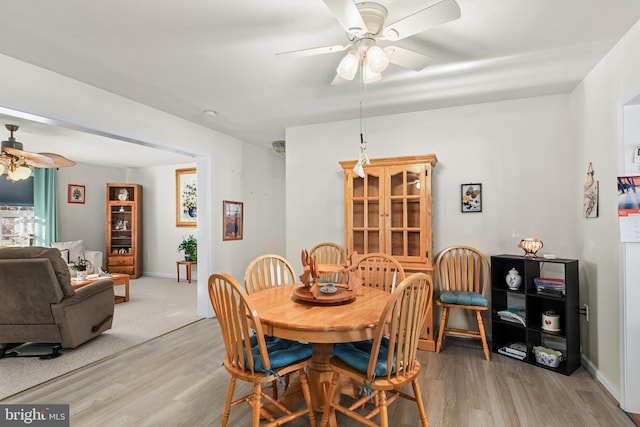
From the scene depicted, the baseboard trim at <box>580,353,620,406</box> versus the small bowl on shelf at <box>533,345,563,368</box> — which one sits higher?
the small bowl on shelf at <box>533,345,563,368</box>

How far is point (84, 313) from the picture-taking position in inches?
136

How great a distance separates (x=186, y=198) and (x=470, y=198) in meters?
5.85

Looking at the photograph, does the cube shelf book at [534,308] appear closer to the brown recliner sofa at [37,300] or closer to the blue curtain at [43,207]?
the brown recliner sofa at [37,300]

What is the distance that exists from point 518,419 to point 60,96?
13.6 feet

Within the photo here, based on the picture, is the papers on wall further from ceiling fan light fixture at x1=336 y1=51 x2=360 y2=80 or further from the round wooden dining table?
ceiling fan light fixture at x1=336 y1=51 x2=360 y2=80

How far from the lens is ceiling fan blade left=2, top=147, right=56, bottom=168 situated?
4102mm

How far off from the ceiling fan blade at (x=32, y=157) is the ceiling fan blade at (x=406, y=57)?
445cm

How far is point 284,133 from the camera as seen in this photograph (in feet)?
15.9

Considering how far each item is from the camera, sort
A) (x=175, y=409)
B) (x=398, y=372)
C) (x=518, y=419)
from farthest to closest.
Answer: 1. (x=175, y=409)
2. (x=518, y=419)
3. (x=398, y=372)

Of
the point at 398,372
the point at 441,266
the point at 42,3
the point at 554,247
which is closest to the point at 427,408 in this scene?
the point at 398,372

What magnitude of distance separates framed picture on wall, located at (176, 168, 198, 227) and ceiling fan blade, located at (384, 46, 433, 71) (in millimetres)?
6042

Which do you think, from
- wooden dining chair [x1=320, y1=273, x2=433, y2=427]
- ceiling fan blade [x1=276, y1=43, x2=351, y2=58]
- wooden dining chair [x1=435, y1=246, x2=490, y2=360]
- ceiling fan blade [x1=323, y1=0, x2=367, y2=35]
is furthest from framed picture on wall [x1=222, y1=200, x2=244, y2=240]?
ceiling fan blade [x1=323, y1=0, x2=367, y2=35]

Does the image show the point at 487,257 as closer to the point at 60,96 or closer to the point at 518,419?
the point at 518,419

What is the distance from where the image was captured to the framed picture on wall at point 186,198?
24.2ft
